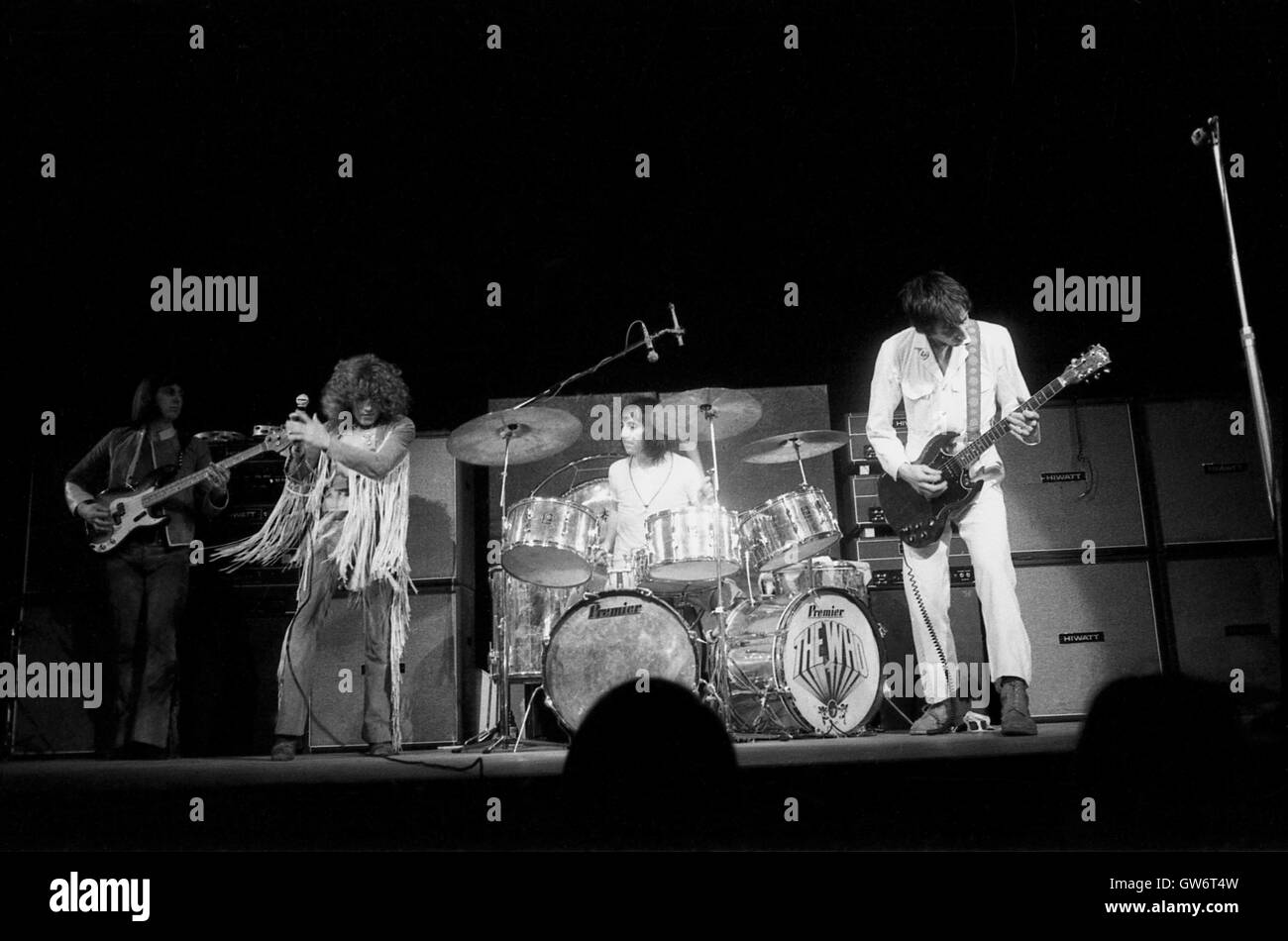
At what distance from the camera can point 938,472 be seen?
350cm

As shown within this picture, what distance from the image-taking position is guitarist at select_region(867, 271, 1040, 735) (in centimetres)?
333

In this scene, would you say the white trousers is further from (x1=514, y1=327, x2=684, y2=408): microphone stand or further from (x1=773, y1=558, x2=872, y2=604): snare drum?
(x1=514, y1=327, x2=684, y2=408): microphone stand

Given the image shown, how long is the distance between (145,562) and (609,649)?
192cm

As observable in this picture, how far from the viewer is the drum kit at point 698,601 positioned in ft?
12.0

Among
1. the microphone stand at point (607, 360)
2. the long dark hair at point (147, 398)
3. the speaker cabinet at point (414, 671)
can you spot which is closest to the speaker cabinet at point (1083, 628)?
the microphone stand at point (607, 360)

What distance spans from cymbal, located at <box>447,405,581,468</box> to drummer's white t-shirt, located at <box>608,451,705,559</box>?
1.50 ft

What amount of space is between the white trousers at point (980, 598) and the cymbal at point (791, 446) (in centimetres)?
74

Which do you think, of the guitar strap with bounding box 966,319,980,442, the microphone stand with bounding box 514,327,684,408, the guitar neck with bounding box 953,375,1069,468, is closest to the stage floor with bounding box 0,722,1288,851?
the guitar neck with bounding box 953,375,1069,468

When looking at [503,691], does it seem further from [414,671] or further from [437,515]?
[437,515]

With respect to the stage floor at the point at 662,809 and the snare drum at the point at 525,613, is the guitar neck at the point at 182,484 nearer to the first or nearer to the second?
the snare drum at the point at 525,613

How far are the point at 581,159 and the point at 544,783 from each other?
2172mm

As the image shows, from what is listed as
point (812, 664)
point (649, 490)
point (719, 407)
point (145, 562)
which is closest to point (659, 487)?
point (649, 490)

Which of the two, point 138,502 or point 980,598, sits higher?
point 138,502
